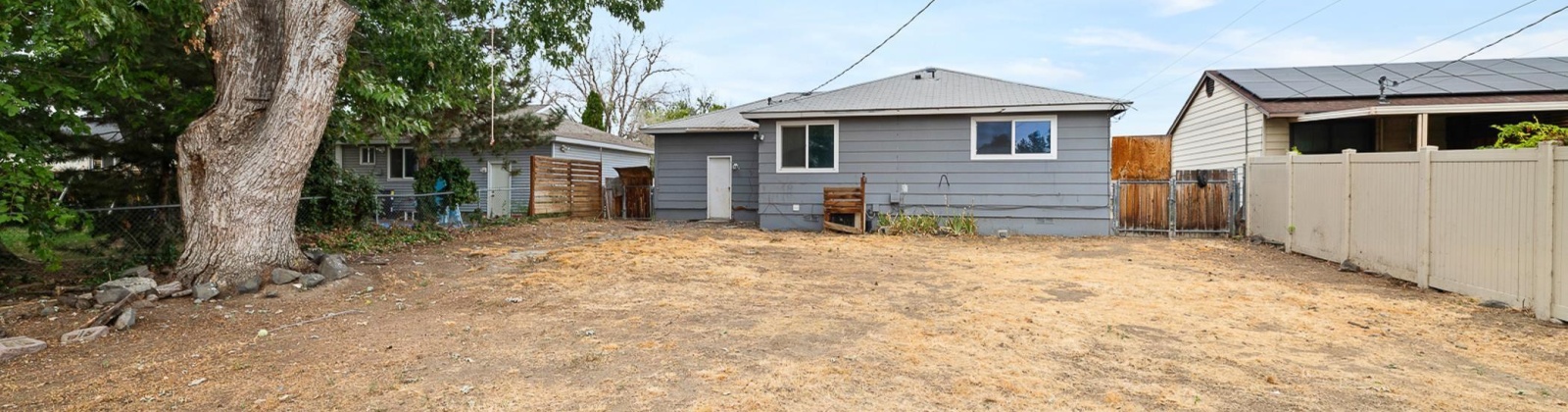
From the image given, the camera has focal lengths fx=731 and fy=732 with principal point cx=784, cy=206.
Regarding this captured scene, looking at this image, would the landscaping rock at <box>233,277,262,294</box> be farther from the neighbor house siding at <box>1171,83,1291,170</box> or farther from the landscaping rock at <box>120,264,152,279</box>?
the neighbor house siding at <box>1171,83,1291,170</box>

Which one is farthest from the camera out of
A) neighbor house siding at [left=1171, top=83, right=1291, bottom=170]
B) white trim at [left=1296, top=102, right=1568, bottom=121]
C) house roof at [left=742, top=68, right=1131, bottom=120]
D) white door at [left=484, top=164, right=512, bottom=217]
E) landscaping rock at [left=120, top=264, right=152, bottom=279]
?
white door at [left=484, top=164, right=512, bottom=217]

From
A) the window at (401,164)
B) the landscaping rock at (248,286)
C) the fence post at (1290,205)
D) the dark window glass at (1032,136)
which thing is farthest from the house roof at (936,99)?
the window at (401,164)

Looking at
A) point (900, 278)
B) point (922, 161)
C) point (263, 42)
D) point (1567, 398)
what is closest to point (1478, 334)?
point (1567, 398)

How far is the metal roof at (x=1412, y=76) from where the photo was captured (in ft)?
43.4

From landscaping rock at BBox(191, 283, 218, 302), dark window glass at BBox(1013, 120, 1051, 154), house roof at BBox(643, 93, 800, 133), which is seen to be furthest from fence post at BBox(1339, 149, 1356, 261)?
landscaping rock at BBox(191, 283, 218, 302)

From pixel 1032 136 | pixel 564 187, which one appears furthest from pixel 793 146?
pixel 564 187

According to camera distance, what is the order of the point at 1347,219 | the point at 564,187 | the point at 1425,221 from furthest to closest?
the point at 564,187
the point at 1347,219
the point at 1425,221

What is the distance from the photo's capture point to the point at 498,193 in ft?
64.2

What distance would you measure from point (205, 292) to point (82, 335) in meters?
1.35

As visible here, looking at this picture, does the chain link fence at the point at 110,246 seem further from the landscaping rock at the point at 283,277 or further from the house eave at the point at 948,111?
the house eave at the point at 948,111

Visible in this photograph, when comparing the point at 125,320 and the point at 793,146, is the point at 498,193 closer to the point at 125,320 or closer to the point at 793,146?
the point at 793,146

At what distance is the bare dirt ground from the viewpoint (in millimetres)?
3537

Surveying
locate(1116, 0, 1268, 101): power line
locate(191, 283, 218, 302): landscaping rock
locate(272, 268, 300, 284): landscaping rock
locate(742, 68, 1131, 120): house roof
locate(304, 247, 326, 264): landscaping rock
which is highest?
locate(1116, 0, 1268, 101): power line

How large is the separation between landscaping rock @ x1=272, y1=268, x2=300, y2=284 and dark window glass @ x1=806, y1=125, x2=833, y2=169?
892 cm
